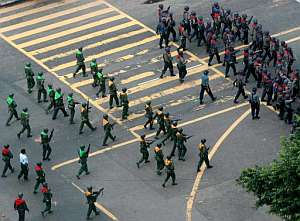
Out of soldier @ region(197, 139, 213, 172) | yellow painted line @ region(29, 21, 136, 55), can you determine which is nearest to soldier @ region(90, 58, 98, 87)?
yellow painted line @ region(29, 21, 136, 55)

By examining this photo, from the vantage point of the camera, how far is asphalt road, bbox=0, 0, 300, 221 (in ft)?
146

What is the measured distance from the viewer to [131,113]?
2014 inches

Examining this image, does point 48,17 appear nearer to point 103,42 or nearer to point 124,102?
point 103,42

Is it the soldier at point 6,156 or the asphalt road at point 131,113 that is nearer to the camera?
the asphalt road at point 131,113

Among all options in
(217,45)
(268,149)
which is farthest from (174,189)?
(217,45)

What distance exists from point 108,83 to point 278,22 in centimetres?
1074

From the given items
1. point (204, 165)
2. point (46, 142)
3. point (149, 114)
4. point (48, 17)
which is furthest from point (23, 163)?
point (48, 17)

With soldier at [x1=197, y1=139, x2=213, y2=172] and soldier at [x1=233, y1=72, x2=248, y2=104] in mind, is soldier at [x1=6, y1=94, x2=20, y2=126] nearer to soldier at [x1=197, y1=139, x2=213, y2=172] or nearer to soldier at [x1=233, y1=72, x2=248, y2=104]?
soldier at [x1=197, y1=139, x2=213, y2=172]

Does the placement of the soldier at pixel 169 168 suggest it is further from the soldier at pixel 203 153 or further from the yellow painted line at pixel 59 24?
the yellow painted line at pixel 59 24

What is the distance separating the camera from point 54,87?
2124 inches

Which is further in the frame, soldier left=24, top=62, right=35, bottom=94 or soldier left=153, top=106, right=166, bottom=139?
soldier left=24, top=62, right=35, bottom=94

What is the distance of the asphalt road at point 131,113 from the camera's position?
44.4 metres

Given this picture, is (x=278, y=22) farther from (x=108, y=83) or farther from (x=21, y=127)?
(x=21, y=127)

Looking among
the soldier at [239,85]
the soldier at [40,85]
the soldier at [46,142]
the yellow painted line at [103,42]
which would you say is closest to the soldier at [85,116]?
the soldier at [46,142]
